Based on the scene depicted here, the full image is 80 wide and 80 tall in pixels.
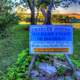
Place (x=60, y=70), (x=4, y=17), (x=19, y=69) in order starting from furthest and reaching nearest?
(x=4, y=17), (x=19, y=69), (x=60, y=70)

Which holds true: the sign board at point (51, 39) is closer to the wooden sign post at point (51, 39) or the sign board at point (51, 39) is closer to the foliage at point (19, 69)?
the wooden sign post at point (51, 39)

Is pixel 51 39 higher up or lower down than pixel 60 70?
higher up

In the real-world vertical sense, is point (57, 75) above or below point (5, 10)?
below

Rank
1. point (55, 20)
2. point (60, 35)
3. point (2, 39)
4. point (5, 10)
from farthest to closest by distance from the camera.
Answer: point (55, 20), point (5, 10), point (2, 39), point (60, 35)

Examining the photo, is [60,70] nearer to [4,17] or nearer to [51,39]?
[51,39]

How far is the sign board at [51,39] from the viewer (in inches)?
→ 277

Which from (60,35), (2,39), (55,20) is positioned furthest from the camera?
(55,20)

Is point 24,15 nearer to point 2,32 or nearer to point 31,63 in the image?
point 2,32

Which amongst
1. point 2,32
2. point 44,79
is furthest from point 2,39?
point 44,79

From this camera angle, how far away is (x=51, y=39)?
23.3 feet

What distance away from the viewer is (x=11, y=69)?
7266 mm

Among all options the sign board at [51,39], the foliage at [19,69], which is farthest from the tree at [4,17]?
the sign board at [51,39]

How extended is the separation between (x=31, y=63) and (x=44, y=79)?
1.70ft

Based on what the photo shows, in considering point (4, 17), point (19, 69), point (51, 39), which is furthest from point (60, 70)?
point (4, 17)
